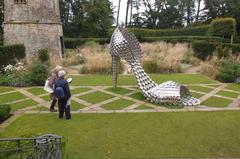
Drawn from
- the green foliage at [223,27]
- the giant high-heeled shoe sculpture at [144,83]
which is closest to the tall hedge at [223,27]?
the green foliage at [223,27]

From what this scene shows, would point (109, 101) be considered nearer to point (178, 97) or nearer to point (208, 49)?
point (178, 97)

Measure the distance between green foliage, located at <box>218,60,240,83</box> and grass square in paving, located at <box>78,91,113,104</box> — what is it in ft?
18.3

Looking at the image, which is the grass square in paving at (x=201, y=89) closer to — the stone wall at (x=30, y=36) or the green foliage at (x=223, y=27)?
the stone wall at (x=30, y=36)

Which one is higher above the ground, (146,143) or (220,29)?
(220,29)

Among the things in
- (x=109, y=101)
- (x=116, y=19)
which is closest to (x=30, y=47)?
(x=109, y=101)

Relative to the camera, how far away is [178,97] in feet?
25.3

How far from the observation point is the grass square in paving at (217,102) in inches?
305

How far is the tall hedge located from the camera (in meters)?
22.5

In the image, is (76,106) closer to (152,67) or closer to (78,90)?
(78,90)

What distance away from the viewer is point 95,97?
863 centimetres

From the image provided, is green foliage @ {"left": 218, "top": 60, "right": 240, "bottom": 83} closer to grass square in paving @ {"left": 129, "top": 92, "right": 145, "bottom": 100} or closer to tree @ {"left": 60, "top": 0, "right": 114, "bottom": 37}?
grass square in paving @ {"left": 129, "top": 92, "right": 145, "bottom": 100}

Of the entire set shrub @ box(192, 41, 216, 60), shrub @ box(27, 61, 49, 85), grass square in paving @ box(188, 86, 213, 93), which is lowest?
grass square in paving @ box(188, 86, 213, 93)

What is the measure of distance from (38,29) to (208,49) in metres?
11.2

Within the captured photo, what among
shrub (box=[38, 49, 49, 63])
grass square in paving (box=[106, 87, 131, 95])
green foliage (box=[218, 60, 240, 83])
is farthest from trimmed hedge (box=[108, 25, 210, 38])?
grass square in paving (box=[106, 87, 131, 95])
